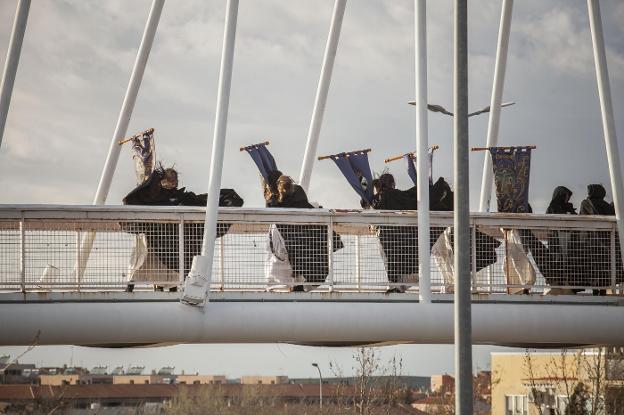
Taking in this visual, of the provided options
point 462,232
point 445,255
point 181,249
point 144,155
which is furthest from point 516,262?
point 144,155

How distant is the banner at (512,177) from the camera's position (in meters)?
21.3

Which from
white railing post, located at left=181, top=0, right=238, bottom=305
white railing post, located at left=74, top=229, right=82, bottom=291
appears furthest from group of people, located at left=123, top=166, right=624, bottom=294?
white railing post, located at left=181, top=0, right=238, bottom=305

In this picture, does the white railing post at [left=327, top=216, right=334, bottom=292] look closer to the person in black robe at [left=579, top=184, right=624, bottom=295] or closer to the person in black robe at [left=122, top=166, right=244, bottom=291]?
the person in black robe at [left=122, top=166, right=244, bottom=291]

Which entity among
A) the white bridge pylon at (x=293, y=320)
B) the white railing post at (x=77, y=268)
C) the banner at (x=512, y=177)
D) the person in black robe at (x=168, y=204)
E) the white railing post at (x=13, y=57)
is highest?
the white railing post at (x=13, y=57)

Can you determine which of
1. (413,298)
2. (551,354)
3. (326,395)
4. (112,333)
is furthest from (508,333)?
(326,395)

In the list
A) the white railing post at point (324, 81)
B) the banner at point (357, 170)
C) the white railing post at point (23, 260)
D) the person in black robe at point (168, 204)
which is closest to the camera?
the white railing post at point (23, 260)

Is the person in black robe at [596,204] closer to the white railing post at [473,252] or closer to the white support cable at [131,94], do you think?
the white railing post at [473,252]

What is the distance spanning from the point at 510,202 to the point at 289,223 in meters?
4.28

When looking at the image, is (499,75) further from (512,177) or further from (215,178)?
(215,178)

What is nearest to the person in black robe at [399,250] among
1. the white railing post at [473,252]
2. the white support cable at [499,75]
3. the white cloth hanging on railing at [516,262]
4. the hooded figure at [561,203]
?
the white railing post at [473,252]

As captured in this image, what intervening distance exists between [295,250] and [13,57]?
219 inches

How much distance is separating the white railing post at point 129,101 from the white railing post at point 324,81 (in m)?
3.39

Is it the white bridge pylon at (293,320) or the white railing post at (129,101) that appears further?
the white railing post at (129,101)

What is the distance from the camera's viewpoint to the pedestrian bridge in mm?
18609
